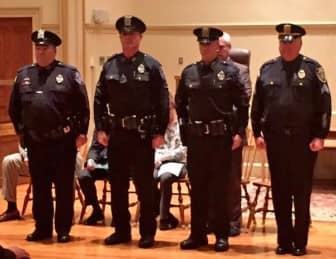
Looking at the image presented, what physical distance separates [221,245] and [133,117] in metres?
1.12

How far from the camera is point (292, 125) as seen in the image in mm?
4648

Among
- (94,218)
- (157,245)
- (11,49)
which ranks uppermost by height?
(11,49)

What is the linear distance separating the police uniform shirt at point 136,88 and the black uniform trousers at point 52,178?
468 millimetres

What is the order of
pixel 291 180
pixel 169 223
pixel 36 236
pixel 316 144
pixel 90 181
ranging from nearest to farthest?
pixel 316 144 < pixel 291 180 < pixel 36 236 < pixel 169 223 < pixel 90 181

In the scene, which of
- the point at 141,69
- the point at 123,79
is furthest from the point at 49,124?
the point at 141,69

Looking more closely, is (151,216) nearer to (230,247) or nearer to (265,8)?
(230,247)

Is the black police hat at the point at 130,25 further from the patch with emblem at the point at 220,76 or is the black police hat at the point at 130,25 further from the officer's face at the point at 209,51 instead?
the patch with emblem at the point at 220,76

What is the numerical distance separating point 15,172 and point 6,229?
62 cm

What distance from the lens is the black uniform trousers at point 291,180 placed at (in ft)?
15.4

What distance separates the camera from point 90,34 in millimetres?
8500

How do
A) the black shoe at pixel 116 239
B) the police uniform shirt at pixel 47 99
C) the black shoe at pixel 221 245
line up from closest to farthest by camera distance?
1. the black shoe at pixel 221 245
2. the police uniform shirt at pixel 47 99
3. the black shoe at pixel 116 239

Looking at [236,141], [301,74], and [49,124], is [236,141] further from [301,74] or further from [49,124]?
[49,124]

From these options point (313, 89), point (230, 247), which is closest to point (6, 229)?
point (230, 247)

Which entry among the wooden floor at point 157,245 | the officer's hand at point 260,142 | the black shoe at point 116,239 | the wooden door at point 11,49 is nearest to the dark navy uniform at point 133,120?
the black shoe at point 116,239
